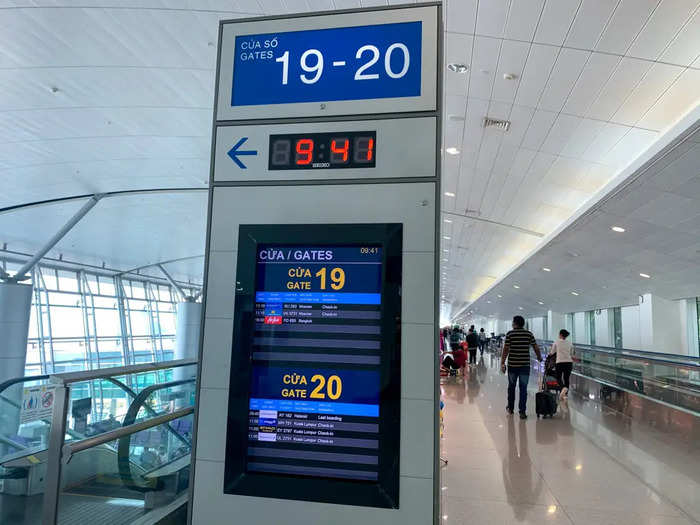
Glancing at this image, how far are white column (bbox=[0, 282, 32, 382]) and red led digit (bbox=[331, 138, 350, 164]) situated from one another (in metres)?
16.7

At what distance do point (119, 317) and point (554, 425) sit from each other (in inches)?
1233

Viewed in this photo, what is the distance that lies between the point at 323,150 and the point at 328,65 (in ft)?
1.78

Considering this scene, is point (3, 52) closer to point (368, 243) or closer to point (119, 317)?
point (368, 243)

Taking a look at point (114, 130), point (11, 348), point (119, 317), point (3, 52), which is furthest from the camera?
Answer: point (119, 317)

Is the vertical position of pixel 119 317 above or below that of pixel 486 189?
below

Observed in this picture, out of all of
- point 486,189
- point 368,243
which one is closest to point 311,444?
point 368,243

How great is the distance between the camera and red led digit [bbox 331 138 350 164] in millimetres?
3230

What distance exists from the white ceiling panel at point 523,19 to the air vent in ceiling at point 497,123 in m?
3.22

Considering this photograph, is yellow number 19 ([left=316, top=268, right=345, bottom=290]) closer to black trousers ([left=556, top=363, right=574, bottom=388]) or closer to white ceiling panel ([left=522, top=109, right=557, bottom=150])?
white ceiling panel ([left=522, top=109, right=557, bottom=150])

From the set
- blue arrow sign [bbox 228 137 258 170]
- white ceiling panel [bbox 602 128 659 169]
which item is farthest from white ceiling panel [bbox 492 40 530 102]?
blue arrow sign [bbox 228 137 258 170]

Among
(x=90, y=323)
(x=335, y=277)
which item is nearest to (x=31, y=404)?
(x=335, y=277)

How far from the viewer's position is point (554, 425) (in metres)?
10.1

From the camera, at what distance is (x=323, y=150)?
3.26m

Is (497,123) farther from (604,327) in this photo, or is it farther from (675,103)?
(604,327)
